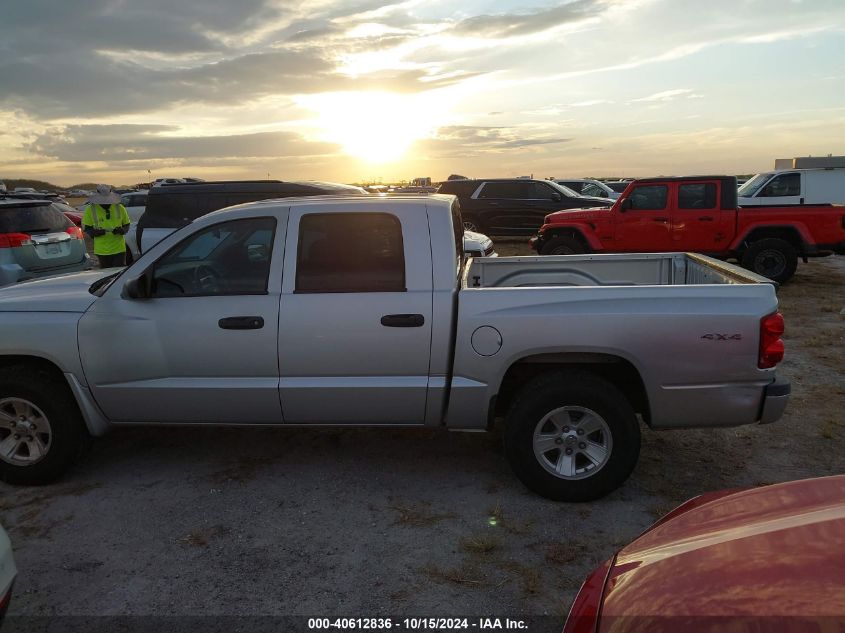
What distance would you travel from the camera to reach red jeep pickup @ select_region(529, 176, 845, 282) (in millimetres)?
11180

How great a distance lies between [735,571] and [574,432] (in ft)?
7.00

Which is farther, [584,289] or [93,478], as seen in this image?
[93,478]

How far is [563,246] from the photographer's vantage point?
12.6 metres

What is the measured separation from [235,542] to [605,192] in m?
19.4

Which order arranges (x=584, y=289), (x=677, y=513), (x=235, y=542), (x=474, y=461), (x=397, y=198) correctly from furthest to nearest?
(x=474, y=461) < (x=397, y=198) < (x=584, y=289) < (x=235, y=542) < (x=677, y=513)

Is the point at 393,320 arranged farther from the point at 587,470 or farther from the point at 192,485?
the point at 192,485

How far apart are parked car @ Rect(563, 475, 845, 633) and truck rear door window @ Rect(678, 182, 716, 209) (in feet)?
34.1

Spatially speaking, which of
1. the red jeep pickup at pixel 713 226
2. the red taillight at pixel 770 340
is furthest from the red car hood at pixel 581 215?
the red taillight at pixel 770 340

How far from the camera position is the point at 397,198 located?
422cm

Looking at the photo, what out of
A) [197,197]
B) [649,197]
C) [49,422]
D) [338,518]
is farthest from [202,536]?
[649,197]

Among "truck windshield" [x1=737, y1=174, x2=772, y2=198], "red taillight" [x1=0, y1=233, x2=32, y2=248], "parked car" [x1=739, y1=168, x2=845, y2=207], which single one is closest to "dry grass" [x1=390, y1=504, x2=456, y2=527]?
"red taillight" [x1=0, y1=233, x2=32, y2=248]

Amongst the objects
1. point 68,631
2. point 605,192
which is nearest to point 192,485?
point 68,631

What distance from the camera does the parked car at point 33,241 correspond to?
27.2 ft

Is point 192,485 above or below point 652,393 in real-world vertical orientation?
below
